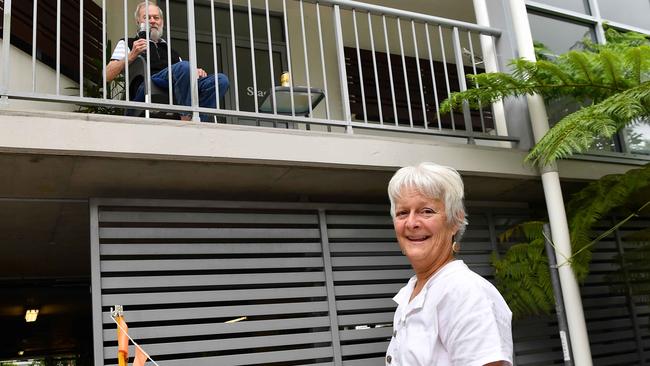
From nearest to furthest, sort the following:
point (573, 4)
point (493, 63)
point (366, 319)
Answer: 1. point (366, 319)
2. point (493, 63)
3. point (573, 4)

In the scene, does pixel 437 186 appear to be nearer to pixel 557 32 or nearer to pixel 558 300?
pixel 558 300

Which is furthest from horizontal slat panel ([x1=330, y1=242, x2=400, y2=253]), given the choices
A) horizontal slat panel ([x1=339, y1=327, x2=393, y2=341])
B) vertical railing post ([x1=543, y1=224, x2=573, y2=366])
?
vertical railing post ([x1=543, y1=224, x2=573, y2=366])

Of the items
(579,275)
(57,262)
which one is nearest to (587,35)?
(579,275)

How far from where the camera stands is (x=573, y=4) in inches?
246

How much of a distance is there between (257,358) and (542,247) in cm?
233

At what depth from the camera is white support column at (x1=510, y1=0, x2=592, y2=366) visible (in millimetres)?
4488

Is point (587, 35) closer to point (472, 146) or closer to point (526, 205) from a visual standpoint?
point (526, 205)

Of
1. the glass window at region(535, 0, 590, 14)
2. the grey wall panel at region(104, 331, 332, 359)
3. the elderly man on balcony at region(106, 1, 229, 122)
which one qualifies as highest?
the glass window at region(535, 0, 590, 14)

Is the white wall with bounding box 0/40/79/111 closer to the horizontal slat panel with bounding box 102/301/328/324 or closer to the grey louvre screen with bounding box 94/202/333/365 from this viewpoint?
the grey louvre screen with bounding box 94/202/333/365

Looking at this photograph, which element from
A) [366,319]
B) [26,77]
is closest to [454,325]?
[366,319]

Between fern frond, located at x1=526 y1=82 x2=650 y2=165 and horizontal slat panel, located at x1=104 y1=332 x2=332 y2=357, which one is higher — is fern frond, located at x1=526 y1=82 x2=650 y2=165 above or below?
above

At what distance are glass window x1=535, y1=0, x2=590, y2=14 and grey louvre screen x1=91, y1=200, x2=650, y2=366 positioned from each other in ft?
8.48

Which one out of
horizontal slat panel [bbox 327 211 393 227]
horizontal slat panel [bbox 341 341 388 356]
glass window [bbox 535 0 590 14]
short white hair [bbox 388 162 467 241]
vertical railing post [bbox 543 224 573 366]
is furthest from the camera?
glass window [bbox 535 0 590 14]

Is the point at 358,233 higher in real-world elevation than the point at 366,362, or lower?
higher
